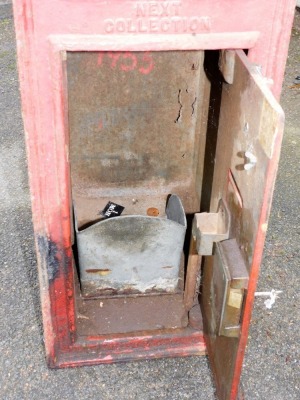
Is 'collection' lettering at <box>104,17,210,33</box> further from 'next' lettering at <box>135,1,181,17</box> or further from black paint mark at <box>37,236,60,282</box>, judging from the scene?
black paint mark at <box>37,236,60,282</box>

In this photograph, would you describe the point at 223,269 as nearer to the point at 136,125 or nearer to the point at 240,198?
the point at 240,198

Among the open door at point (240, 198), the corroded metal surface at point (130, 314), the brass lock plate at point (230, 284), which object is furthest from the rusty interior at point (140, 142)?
the brass lock plate at point (230, 284)

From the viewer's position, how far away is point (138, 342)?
82.9 inches

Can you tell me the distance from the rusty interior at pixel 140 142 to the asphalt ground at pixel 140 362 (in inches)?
7.5

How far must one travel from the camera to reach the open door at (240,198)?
4.11 feet

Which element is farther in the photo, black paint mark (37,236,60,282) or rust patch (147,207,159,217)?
rust patch (147,207,159,217)

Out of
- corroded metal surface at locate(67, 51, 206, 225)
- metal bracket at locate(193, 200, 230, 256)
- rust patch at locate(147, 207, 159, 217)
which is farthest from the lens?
rust patch at locate(147, 207, 159, 217)

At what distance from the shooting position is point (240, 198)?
1.52 metres

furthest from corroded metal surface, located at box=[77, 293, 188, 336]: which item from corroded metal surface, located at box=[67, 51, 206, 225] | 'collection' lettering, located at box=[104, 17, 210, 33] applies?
'collection' lettering, located at box=[104, 17, 210, 33]

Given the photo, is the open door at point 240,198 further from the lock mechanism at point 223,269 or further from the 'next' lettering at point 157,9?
the 'next' lettering at point 157,9

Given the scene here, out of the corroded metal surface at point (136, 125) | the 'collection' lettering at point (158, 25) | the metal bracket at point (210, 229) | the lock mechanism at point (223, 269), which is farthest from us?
the corroded metal surface at point (136, 125)

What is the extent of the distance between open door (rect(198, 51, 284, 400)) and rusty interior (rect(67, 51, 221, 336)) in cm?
42

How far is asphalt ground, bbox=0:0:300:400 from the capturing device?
2.03 meters

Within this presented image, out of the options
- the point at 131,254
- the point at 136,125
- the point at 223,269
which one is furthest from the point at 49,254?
the point at 136,125
